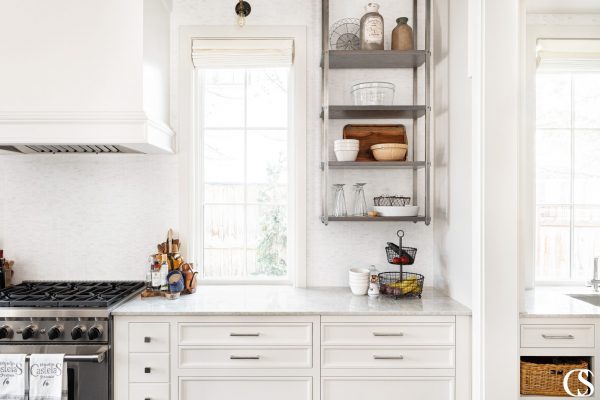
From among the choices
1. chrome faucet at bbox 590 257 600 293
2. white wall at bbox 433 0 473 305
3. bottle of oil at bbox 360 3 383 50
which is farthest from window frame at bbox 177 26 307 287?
chrome faucet at bbox 590 257 600 293

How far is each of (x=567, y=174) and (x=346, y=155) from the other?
5.18 ft

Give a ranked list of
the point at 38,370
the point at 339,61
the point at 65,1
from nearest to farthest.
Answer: the point at 38,370
the point at 65,1
the point at 339,61

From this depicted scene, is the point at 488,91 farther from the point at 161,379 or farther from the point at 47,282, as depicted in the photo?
the point at 47,282

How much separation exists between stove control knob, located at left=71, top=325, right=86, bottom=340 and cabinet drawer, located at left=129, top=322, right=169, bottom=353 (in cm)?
23

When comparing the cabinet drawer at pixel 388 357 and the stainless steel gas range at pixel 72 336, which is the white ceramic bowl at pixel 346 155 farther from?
the stainless steel gas range at pixel 72 336

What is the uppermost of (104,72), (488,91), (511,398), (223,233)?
(104,72)

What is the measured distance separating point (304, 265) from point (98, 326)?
3.95ft

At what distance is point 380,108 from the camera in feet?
7.00

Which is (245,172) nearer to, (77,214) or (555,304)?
(77,214)

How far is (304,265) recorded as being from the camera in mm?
2387

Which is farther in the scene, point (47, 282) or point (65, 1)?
point (47, 282)

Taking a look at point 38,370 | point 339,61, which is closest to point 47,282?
point 38,370

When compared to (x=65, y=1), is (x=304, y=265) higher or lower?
lower

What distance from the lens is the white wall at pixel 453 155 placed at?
196cm
